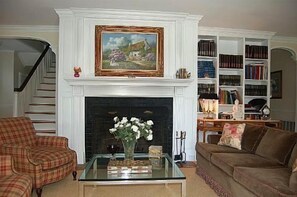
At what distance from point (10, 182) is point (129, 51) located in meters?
3.00

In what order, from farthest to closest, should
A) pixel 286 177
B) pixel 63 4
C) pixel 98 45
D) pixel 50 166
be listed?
pixel 98 45 → pixel 63 4 → pixel 50 166 → pixel 286 177

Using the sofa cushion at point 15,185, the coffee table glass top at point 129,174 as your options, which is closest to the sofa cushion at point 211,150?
the coffee table glass top at point 129,174

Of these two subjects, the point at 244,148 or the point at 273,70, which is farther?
the point at 273,70

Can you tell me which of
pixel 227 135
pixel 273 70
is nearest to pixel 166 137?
pixel 227 135

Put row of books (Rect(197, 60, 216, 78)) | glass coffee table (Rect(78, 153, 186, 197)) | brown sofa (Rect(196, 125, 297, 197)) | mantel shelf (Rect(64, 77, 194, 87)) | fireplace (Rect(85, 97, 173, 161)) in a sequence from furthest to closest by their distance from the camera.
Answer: row of books (Rect(197, 60, 216, 78)) → fireplace (Rect(85, 97, 173, 161)) → mantel shelf (Rect(64, 77, 194, 87)) → glass coffee table (Rect(78, 153, 186, 197)) → brown sofa (Rect(196, 125, 297, 197))

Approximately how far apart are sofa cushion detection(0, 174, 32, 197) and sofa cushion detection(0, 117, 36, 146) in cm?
123

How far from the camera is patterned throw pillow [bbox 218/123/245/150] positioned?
148 inches

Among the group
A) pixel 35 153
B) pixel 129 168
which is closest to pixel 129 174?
pixel 129 168

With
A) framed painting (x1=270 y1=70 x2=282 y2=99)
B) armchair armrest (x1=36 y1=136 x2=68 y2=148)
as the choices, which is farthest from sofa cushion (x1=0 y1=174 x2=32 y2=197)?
framed painting (x1=270 y1=70 x2=282 y2=99)

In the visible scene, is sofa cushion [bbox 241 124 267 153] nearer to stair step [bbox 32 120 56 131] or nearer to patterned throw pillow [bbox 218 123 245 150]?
patterned throw pillow [bbox 218 123 245 150]

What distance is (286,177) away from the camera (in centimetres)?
235

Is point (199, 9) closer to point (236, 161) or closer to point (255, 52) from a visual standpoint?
point (255, 52)

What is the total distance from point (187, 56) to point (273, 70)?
378cm

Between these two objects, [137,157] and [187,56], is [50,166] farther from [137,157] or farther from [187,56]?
[187,56]
